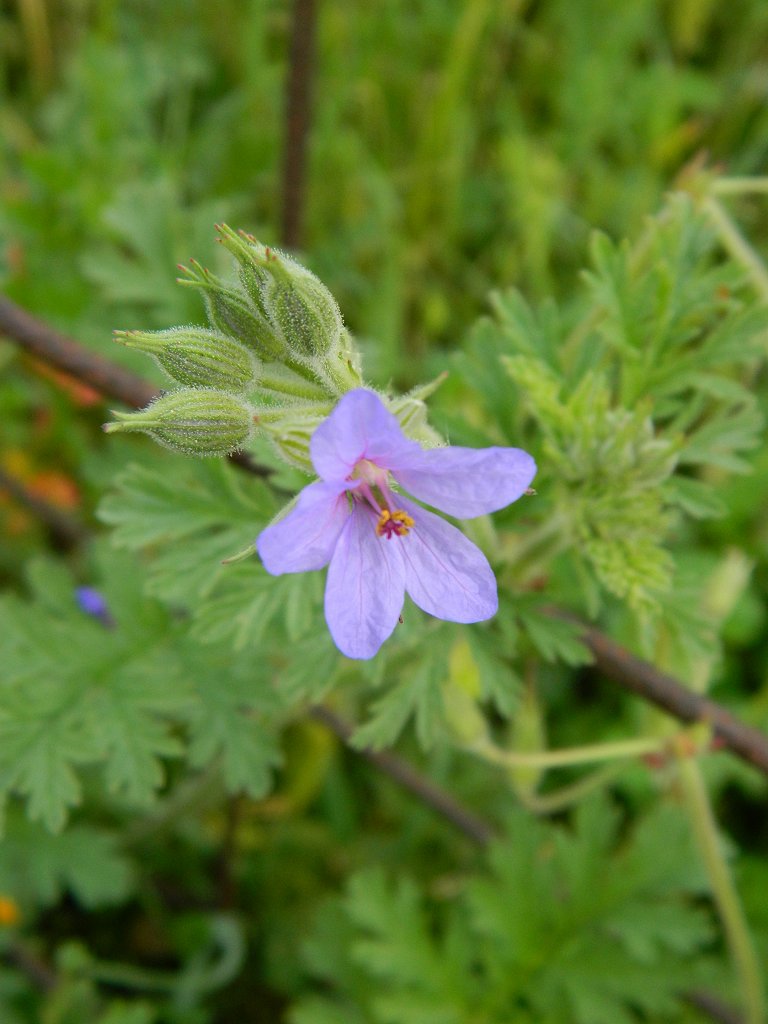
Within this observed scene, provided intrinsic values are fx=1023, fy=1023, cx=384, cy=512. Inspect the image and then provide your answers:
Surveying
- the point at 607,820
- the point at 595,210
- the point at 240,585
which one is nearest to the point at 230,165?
the point at 595,210

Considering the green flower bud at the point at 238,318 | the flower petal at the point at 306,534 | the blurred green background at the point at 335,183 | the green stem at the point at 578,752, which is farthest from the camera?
the blurred green background at the point at 335,183

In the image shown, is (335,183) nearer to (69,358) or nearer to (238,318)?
(69,358)

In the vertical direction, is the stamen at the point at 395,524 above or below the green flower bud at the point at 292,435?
below

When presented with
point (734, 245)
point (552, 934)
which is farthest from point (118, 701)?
point (734, 245)

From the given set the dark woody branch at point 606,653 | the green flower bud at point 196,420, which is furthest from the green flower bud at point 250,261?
the dark woody branch at point 606,653

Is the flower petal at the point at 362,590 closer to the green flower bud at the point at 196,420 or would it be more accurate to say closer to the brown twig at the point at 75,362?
the green flower bud at the point at 196,420

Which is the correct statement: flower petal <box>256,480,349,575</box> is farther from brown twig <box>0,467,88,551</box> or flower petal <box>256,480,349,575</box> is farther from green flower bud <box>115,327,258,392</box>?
brown twig <box>0,467,88,551</box>
